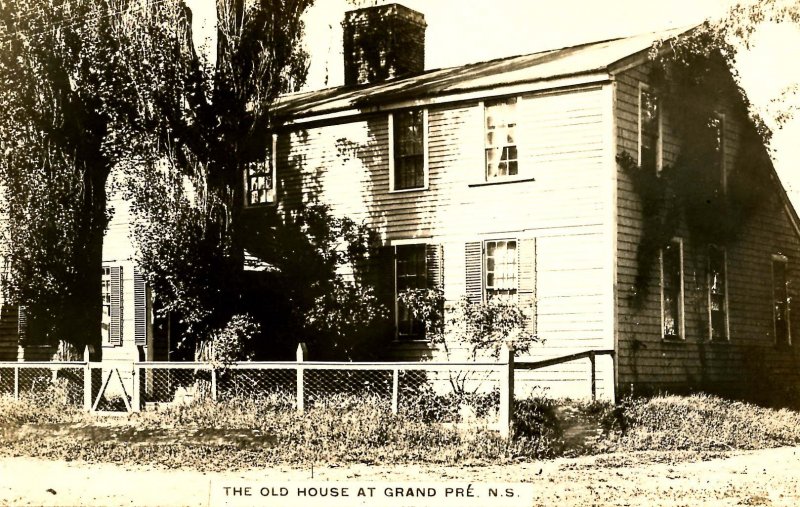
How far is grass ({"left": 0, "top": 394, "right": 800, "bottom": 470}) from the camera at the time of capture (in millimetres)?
14891

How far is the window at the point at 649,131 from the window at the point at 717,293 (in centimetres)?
280

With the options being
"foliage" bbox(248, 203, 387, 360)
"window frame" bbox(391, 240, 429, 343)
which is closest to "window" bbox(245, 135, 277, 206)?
"foliage" bbox(248, 203, 387, 360)

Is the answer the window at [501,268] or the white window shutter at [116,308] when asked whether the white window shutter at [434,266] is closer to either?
the window at [501,268]

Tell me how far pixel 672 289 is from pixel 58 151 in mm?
12920

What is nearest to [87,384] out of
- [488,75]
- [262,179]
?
[262,179]

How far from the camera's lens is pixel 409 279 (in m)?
21.5

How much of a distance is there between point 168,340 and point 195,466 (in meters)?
11.6

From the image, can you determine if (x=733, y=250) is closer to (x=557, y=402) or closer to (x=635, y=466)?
(x=557, y=402)

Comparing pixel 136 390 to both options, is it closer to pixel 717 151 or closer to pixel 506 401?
pixel 506 401

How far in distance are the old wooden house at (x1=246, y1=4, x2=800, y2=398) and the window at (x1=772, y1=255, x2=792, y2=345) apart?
0.04m

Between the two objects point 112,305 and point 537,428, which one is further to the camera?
point 112,305

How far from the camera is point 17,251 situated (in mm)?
21844

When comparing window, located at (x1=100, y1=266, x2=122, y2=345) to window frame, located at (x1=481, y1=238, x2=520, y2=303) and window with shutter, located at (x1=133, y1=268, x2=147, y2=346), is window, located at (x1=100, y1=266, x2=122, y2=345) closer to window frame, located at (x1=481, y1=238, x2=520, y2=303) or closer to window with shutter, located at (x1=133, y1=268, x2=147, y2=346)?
window with shutter, located at (x1=133, y1=268, x2=147, y2=346)

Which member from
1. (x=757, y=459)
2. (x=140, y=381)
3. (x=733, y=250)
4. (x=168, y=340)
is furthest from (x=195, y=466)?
(x=733, y=250)
